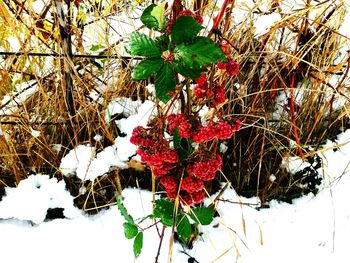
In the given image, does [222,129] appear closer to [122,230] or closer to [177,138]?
[177,138]

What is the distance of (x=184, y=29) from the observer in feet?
2.34

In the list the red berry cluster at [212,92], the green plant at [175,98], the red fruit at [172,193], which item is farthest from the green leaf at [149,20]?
the red fruit at [172,193]

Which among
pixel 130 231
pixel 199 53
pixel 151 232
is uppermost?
pixel 199 53

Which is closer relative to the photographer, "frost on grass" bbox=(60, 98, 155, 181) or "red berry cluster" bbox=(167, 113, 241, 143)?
"red berry cluster" bbox=(167, 113, 241, 143)

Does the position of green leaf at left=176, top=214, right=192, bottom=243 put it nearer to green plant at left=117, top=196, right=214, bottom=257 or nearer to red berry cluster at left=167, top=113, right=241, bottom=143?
green plant at left=117, top=196, right=214, bottom=257

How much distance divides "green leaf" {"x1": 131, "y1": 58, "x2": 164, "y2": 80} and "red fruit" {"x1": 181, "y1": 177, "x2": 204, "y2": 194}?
0.88ft

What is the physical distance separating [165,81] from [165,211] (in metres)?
0.38

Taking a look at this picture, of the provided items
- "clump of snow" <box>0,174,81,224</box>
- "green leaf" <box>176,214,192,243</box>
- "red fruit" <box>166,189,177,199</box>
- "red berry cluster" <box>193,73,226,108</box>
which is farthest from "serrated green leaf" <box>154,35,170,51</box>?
"clump of snow" <box>0,174,81,224</box>

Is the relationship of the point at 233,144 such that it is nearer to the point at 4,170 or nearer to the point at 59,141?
the point at 59,141

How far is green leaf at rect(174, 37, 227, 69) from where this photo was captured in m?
0.70

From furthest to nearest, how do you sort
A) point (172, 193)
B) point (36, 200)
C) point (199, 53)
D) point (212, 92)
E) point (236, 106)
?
point (236, 106)
point (36, 200)
point (172, 193)
point (212, 92)
point (199, 53)

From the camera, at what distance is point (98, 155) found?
1.23m

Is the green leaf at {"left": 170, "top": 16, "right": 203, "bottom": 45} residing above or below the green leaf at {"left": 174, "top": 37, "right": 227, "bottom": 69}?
above

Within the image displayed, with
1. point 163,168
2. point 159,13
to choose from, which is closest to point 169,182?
point 163,168
